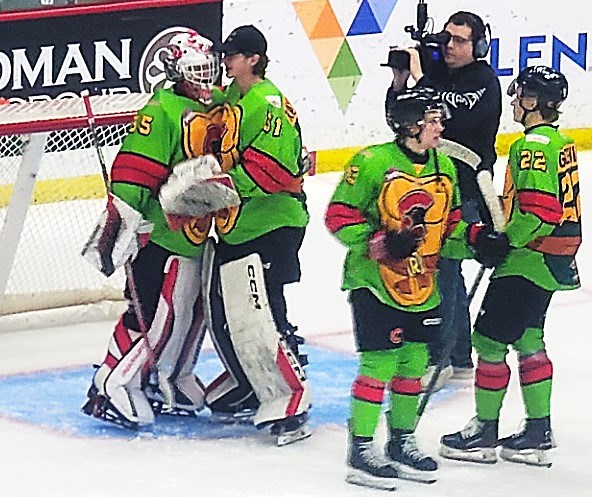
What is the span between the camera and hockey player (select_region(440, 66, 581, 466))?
4.35 metres

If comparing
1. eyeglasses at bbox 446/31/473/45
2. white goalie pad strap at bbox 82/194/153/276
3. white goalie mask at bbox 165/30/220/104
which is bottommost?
white goalie pad strap at bbox 82/194/153/276

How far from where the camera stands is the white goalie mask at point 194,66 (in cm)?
466

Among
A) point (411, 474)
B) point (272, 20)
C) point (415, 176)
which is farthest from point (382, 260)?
point (272, 20)

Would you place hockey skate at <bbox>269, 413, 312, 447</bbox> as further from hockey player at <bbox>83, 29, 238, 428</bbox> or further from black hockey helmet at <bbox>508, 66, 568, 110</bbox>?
black hockey helmet at <bbox>508, 66, 568, 110</bbox>

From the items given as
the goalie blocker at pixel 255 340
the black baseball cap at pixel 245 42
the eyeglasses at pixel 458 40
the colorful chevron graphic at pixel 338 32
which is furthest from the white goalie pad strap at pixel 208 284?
the colorful chevron graphic at pixel 338 32

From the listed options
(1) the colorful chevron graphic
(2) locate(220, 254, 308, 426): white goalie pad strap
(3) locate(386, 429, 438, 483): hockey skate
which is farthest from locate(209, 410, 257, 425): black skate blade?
(1) the colorful chevron graphic

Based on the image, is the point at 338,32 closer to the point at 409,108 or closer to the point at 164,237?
the point at 164,237

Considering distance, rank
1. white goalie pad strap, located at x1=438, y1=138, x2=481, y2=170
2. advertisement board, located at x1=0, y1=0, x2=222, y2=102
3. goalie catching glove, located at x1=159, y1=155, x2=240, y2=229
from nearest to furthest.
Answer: goalie catching glove, located at x1=159, y1=155, x2=240, y2=229, white goalie pad strap, located at x1=438, y1=138, x2=481, y2=170, advertisement board, located at x1=0, y1=0, x2=222, y2=102

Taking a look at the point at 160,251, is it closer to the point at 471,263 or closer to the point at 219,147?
the point at 219,147

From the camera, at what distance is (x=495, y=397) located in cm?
460

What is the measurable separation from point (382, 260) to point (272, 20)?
3.98m

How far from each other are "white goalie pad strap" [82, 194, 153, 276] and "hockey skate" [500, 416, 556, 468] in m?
1.15

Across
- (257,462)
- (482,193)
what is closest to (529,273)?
(482,193)

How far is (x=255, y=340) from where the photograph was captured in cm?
474
